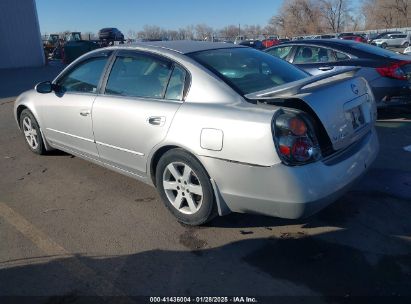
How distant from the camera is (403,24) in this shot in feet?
277

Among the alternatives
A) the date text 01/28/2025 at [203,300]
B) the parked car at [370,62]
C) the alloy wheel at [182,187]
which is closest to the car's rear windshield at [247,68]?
the alloy wheel at [182,187]

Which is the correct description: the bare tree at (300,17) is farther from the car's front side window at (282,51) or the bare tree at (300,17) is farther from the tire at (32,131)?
A: the tire at (32,131)

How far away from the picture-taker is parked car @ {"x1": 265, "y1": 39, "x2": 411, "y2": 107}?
6.74m

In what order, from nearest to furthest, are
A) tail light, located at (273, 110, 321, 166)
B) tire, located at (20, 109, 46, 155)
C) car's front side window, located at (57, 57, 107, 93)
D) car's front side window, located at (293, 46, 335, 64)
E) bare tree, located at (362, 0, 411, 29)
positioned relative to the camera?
1. tail light, located at (273, 110, 321, 166)
2. car's front side window, located at (57, 57, 107, 93)
3. tire, located at (20, 109, 46, 155)
4. car's front side window, located at (293, 46, 335, 64)
5. bare tree, located at (362, 0, 411, 29)

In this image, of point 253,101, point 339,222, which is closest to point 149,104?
point 253,101

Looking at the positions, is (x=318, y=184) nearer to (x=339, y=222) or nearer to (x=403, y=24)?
(x=339, y=222)

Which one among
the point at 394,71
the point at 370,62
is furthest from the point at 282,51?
the point at 394,71

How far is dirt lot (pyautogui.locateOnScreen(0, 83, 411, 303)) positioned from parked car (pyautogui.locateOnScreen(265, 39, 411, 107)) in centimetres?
264

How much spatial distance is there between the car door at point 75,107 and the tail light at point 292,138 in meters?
2.21

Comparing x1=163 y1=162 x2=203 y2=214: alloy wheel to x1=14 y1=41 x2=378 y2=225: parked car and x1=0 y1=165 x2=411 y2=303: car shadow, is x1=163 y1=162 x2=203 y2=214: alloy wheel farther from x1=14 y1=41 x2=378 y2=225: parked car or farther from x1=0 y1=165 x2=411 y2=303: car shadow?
x1=0 y1=165 x2=411 y2=303: car shadow

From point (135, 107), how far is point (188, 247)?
1372 millimetres

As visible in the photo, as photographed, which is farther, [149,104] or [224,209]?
[149,104]

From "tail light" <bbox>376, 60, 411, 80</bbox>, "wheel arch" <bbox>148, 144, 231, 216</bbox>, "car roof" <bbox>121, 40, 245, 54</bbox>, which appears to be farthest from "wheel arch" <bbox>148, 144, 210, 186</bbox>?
"tail light" <bbox>376, 60, 411, 80</bbox>

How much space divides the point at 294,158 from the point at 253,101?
1.88ft
